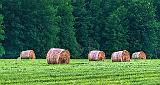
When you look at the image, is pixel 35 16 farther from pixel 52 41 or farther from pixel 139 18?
pixel 139 18

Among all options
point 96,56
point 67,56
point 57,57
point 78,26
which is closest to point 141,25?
point 78,26

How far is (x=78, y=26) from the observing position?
218 feet

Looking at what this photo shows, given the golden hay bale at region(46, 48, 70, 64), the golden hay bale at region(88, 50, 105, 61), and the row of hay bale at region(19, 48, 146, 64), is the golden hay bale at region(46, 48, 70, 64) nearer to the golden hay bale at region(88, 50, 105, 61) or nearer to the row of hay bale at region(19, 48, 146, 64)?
the row of hay bale at region(19, 48, 146, 64)

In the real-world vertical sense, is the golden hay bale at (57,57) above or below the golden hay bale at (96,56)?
above

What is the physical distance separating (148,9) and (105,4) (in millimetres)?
5731

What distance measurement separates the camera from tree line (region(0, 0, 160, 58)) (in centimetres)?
5597

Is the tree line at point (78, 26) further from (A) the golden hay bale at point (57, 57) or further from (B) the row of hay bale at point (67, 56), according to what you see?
(A) the golden hay bale at point (57, 57)

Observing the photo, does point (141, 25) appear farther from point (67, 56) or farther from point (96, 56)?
point (67, 56)

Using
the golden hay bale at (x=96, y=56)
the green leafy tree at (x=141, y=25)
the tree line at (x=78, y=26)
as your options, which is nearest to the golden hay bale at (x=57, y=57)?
the golden hay bale at (x=96, y=56)

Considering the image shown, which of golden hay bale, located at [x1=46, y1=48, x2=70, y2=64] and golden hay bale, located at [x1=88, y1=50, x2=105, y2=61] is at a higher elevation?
golden hay bale, located at [x1=46, y1=48, x2=70, y2=64]

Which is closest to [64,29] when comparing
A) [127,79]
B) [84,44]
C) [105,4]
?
[84,44]

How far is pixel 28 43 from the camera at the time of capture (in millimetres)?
55656

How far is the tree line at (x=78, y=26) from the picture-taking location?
5597 centimetres

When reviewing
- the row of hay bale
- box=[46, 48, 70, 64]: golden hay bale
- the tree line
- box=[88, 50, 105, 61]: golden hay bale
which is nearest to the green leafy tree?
the tree line
